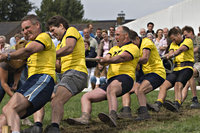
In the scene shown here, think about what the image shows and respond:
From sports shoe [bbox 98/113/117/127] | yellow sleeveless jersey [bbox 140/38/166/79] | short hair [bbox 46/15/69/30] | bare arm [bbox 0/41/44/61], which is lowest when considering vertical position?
sports shoe [bbox 98/113/117/127]

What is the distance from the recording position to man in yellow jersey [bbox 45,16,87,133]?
6207 mm

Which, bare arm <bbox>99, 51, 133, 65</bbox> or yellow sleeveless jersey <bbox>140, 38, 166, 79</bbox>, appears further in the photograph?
yellow sleeveless jersey <bbox>140, 38, 166, 79</bbox>

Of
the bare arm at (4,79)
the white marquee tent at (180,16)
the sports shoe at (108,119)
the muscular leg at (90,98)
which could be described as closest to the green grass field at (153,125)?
the sports shoe at (108,119)

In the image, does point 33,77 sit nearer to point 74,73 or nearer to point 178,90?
point 74,73

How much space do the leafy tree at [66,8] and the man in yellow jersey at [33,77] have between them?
227 feet

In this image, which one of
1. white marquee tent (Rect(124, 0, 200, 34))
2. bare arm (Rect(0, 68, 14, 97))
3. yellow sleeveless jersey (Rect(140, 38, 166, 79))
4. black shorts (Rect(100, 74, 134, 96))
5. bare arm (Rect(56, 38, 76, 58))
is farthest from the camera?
white marquee tent (Rect(124, 0, 200, 34))

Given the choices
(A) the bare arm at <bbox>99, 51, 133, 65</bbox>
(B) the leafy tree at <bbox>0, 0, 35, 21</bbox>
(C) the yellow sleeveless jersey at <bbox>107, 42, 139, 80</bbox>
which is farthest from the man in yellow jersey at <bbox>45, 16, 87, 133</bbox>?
(B) the leafy tree at <bbox>0, 0, 35, 21</bbox>

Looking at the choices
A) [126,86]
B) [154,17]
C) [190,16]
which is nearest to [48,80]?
[126,86]

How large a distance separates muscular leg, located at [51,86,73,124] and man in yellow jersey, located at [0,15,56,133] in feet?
1.51

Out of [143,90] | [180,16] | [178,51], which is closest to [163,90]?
[178,51]

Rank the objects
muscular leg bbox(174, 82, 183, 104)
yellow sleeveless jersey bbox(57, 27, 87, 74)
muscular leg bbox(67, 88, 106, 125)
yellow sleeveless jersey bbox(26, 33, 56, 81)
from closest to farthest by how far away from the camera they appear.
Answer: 1. yellow sleeveless jersey bbox(26, 33, 56, 81)
2. yellow sleeveless jersey bbox(57, 27, 87, 74)
3. muscular leg bbox(67, 88, 106, 125)
4. muscular leg bbox(174, 82, 183, 104)

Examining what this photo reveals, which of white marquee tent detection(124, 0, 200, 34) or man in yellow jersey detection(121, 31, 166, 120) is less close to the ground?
white marquee tent detection(124, 0, 200, 34)

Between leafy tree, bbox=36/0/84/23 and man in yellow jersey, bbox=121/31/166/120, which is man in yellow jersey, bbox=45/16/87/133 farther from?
leafy tree, bbox=36/0/84/23

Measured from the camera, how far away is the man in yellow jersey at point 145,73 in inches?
312
